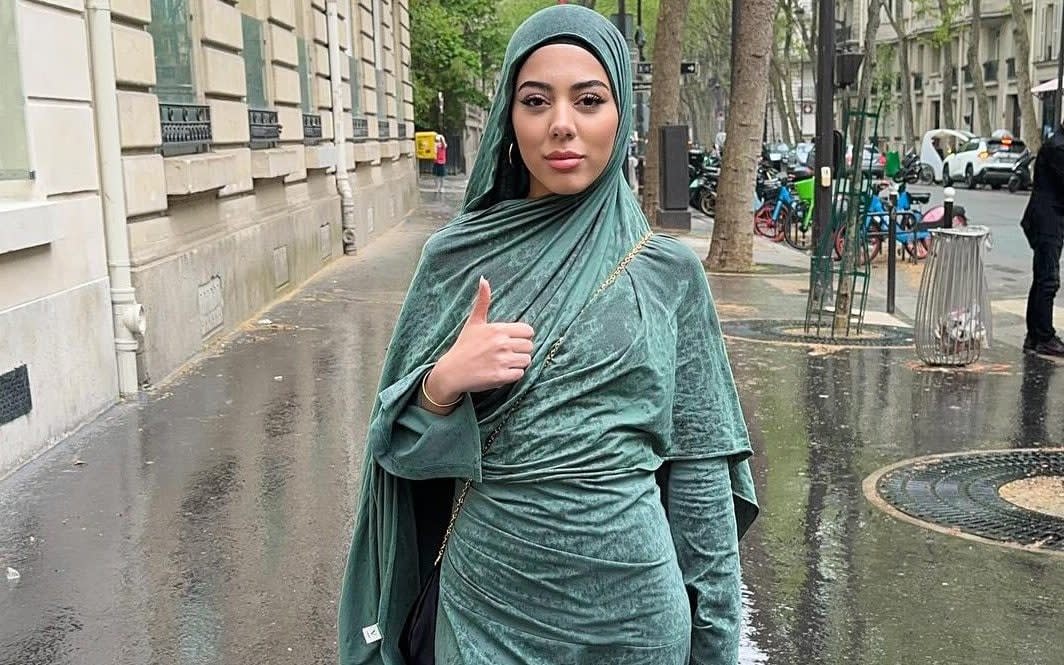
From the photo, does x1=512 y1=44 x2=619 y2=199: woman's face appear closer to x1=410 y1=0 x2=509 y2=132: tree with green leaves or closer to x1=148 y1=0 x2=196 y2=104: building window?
x1=148 y1=0 x2=196 y2=104: building window

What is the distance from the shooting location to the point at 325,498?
5957 millimetres

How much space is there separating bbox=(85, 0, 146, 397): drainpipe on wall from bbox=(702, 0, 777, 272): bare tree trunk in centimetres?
903

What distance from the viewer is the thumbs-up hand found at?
1829 millimetres

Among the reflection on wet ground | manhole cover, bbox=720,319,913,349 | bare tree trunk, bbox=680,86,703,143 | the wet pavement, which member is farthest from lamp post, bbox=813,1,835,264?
bare tree trunk, bbox=680,86,703,143

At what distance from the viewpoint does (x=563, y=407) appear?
1.91m

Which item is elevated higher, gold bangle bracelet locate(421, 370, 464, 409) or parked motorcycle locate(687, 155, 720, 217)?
gold bangle bracelet locate(421, 370, 464, 409)

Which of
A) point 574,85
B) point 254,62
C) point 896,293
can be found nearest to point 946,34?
point 896,293

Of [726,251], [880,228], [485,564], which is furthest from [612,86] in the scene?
[880,228]

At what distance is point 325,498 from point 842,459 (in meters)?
2.80

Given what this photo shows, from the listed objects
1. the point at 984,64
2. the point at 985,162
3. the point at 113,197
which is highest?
the point at 984,64

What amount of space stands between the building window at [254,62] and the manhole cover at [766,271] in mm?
6039

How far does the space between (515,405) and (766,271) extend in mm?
A: 14726

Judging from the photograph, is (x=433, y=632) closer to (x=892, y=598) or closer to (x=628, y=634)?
(x=628, y=634)

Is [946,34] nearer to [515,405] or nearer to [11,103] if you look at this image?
[11,103]
